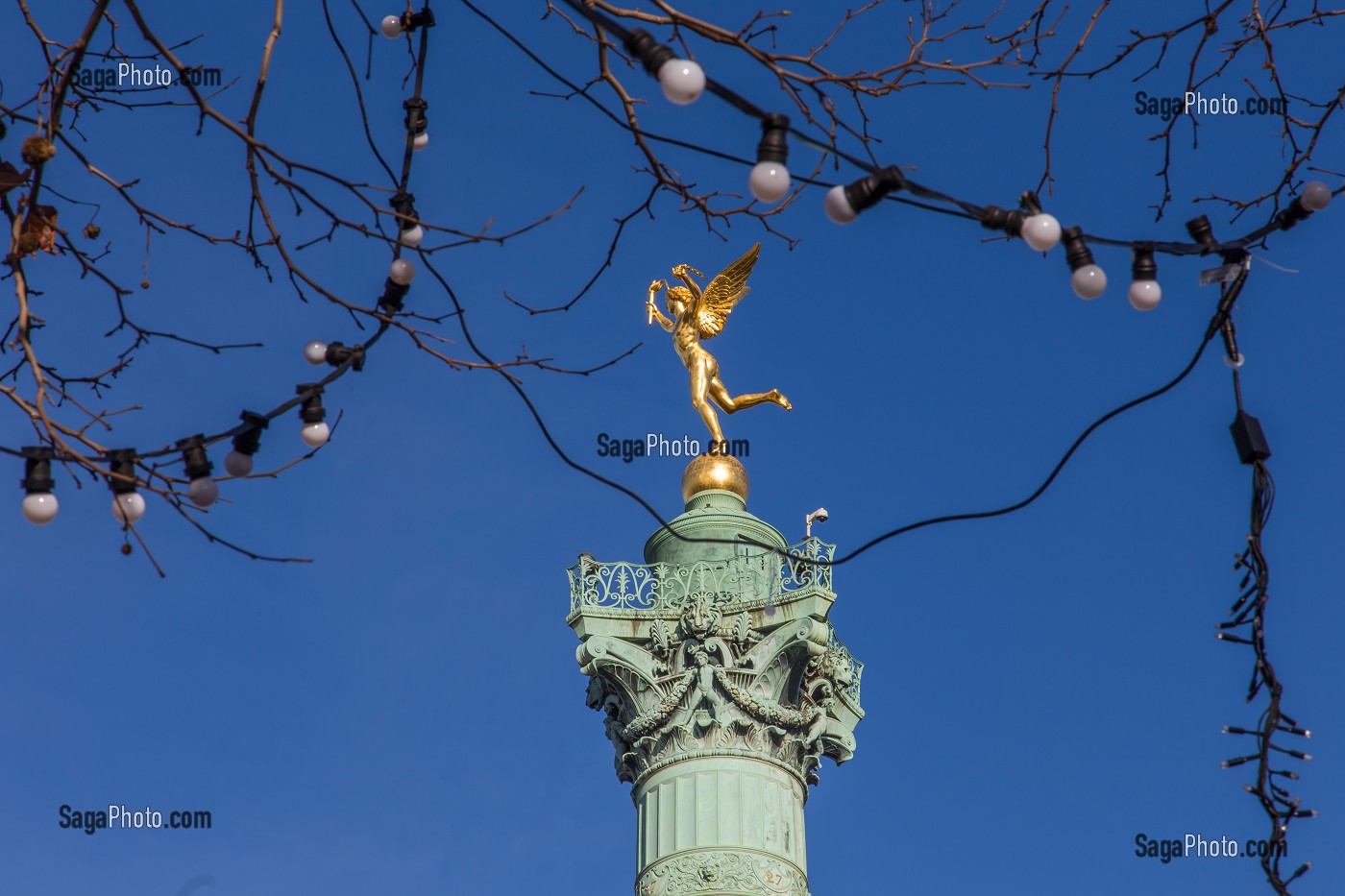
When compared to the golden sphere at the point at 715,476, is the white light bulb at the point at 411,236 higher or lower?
lower

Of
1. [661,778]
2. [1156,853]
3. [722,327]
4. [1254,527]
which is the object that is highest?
[722,327]

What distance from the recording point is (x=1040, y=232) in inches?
307

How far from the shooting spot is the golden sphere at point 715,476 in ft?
98.6

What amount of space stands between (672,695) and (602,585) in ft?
6.86

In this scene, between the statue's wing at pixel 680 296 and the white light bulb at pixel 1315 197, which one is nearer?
the white light bulb at pixel 1315 197

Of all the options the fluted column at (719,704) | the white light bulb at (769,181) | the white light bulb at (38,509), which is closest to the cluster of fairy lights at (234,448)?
the white light bulb at (38,509)

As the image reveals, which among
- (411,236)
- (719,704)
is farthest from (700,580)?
(411,236)

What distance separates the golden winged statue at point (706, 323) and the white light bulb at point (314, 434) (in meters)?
21.5

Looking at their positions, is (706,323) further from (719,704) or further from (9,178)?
(9,178)

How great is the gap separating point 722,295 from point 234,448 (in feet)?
74.8

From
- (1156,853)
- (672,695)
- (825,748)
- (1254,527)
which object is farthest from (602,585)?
(1254,527)

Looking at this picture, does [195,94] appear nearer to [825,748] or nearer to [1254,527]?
[1254,527]

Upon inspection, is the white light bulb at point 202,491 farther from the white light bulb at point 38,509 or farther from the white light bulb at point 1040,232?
the white light bulb at point 1040,232

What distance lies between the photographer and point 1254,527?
25.4 ft
